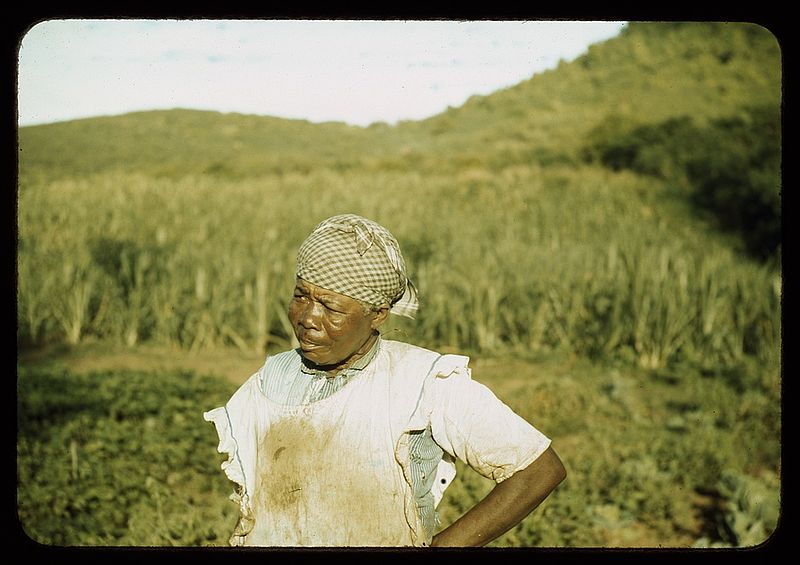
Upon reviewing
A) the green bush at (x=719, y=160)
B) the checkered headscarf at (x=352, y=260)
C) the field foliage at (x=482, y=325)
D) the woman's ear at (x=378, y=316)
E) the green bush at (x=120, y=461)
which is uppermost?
the checkered headscarf at (x=352, y=260)

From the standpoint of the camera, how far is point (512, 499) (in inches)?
70.9

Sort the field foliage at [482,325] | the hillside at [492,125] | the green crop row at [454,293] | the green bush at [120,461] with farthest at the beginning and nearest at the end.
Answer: the hillside at [492,125] < the green crop row at [454,293] < the field foliage at [482,325] < the green bush at [120,461]

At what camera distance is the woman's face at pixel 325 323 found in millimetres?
1884

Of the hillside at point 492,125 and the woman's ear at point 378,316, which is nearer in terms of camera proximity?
the woman's ear at point 378,316

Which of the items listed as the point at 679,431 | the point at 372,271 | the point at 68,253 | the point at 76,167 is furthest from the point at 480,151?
the point at 372,271

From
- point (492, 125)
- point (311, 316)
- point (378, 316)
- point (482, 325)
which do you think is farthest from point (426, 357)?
point (492, 125)

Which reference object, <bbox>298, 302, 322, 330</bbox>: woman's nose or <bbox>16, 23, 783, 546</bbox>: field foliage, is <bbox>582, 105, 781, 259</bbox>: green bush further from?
<bbox>298, 302, 322, 330</bbox>: woman's nose

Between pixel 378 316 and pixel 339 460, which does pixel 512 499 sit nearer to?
pixel 339 460

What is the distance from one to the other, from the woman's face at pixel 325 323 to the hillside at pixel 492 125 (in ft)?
51.4

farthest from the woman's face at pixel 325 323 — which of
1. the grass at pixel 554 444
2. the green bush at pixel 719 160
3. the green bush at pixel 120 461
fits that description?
the green bush at pixel 719 160

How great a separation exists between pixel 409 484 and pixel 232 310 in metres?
5.41

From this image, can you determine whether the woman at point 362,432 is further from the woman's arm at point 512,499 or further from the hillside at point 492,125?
the hillside at point 492,125

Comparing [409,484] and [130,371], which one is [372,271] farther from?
[130,371]

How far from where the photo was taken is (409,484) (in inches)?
73.6
